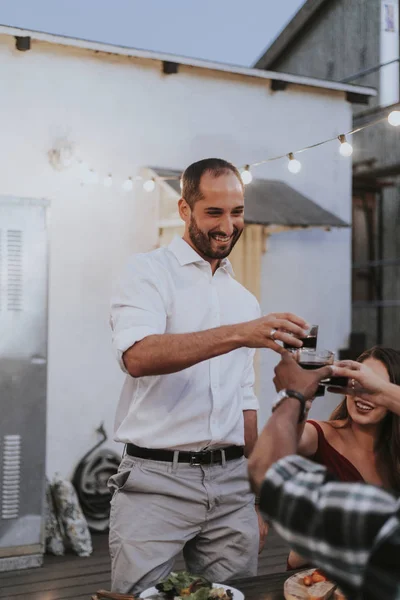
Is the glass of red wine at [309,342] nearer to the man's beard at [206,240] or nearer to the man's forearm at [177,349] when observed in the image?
the man's forearm at [177,349]

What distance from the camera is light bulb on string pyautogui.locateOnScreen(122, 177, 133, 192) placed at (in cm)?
566

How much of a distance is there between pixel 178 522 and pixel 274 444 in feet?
3.38

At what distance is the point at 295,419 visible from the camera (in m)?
1.49

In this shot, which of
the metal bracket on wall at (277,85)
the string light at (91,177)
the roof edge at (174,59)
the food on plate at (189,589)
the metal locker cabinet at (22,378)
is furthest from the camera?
the metal bracket on wall at (277,85)

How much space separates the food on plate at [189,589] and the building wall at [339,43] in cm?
895

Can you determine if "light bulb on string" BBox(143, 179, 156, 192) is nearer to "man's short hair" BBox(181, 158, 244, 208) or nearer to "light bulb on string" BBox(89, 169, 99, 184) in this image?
"light bulb on string" BBox(89, 169, 99, 184)

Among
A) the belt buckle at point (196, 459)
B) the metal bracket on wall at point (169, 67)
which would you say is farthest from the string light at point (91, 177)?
the belt buckle at point (196, 459)

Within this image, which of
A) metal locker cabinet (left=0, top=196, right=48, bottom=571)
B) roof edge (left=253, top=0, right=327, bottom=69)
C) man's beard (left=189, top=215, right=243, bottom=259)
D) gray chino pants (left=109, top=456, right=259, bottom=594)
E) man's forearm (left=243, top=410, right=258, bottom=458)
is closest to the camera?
gray chino pants (left=109, top=456, right=259, bottom=594)

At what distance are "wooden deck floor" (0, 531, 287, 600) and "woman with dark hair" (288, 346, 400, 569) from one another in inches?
81.4

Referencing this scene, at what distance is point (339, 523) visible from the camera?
1.13m

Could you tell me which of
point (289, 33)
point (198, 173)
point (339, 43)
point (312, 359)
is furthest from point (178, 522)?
point (289, 33)

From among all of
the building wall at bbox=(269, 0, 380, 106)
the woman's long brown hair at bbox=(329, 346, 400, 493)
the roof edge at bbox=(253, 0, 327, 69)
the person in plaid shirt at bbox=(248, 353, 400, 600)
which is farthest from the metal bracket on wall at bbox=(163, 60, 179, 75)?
the roof edge at bbox=(253, 0, 327, 69)

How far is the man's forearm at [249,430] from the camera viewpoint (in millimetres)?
2680

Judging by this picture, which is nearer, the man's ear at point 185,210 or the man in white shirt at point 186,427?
the man in white shirt at point 186,427
